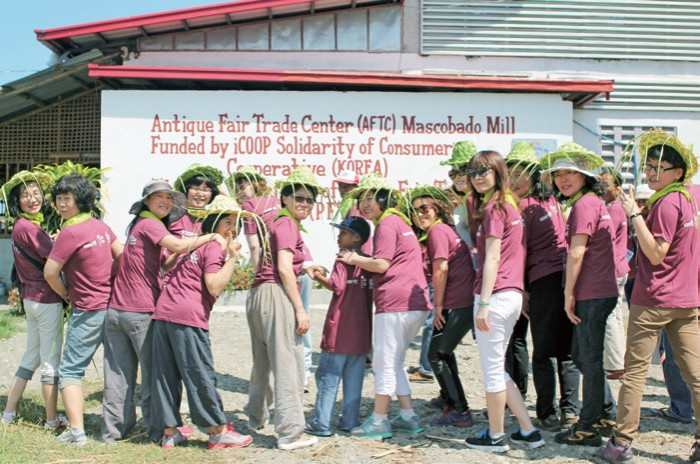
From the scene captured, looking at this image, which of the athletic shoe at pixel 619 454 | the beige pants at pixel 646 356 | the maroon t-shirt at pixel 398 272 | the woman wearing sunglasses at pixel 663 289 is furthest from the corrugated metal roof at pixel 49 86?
the athletic shoe at pixel 619 454

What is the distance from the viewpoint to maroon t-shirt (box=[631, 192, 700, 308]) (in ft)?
15.8

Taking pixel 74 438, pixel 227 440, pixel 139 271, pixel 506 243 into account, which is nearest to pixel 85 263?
pixel 139 271

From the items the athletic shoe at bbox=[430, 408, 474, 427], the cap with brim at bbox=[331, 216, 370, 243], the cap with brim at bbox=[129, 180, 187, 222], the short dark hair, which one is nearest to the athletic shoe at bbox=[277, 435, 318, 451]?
the athletic shoe at bbox=[430, 408, 474, 427]

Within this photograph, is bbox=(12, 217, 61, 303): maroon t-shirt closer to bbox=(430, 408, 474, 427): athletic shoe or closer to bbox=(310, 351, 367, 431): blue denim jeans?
bbox=(310, 351, 367, 431): blue denim jeans

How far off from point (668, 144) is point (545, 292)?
1.33 meters

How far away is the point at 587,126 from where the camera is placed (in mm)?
14195

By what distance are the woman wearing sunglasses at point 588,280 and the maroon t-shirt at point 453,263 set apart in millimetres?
848

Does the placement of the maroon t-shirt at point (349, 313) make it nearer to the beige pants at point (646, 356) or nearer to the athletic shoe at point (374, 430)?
the athletic shoe at point (374, 430)

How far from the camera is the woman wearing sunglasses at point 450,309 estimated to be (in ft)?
18.7

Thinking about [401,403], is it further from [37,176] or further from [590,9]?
[590,9]

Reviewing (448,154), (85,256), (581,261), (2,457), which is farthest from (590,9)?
(2,457)

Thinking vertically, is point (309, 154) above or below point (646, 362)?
above

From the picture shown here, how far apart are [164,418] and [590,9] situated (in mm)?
12316

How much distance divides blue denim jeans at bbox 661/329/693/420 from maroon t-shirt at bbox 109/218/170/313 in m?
3.88
